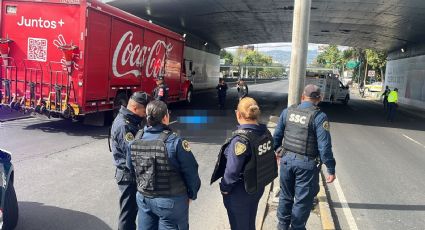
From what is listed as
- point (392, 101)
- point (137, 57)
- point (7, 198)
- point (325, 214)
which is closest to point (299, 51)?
point (325, 214)

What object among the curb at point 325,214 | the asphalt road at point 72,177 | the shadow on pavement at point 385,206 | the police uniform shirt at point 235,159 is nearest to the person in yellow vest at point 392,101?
the asphalt road at point 72,177

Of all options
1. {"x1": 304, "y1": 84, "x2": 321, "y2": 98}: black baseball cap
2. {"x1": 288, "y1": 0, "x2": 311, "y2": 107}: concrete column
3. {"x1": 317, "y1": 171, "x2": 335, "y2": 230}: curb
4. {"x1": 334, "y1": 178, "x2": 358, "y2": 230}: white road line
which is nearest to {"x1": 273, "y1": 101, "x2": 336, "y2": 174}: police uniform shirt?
{"x1": 304, "y1": 84, "x2": 321, "y2": 98}: black baseball cap

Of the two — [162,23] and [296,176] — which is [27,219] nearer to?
[296,176]

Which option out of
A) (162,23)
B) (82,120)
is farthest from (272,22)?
(82,120)

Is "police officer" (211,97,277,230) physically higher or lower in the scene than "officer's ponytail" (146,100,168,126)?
lower

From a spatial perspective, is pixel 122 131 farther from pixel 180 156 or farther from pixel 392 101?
pixel 392 101

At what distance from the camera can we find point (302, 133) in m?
4.77

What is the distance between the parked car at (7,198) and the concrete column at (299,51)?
4414 millimetres

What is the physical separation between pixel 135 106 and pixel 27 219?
7.54ft

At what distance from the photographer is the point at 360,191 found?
7.49 meters

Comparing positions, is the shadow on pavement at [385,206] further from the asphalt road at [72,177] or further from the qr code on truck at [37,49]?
the qr code on truck at [37,49]

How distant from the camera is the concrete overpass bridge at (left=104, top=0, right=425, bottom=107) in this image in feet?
72.8

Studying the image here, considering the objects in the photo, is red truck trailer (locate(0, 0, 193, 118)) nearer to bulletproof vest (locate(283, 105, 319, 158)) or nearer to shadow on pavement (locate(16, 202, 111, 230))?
shadow on pavement (locate(16, 202, 111, 230))

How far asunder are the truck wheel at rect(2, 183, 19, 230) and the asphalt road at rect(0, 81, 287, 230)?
0.92 feet
